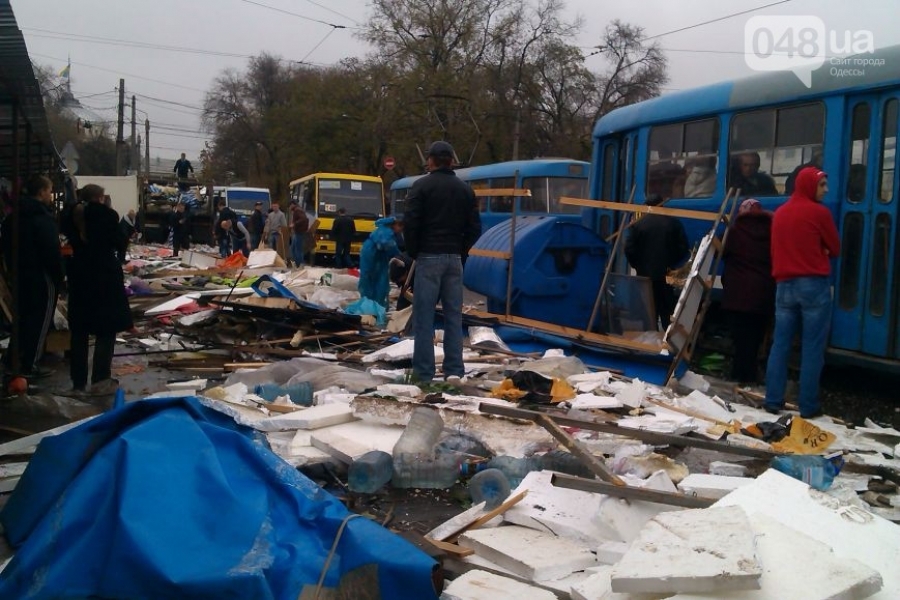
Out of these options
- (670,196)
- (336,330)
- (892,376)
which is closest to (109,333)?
(336,330)

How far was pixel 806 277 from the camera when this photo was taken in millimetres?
6996

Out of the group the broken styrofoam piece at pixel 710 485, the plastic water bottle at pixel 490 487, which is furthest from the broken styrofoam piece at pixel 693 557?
the plastic water bottle at pixel 490 487

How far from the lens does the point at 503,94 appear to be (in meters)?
42.9

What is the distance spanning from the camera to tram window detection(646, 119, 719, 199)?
32.7 ft

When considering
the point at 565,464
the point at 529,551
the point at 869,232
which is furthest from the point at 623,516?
the point at 869,232

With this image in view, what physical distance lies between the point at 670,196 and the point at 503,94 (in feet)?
110

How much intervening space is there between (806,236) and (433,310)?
3.13 metres

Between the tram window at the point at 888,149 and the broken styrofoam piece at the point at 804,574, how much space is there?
5.24m

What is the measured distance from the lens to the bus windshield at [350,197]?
25.8 meters

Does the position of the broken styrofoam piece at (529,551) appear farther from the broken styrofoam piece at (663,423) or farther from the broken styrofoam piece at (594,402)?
the broken styrofoam piece at (594,402)

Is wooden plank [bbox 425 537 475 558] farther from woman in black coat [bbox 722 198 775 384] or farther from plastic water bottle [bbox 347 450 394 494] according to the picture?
woman in black coat [bbox 722 198 775 384]

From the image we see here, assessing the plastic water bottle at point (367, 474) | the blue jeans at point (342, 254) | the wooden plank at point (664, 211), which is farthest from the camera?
the blue jeans at point (342, 254)

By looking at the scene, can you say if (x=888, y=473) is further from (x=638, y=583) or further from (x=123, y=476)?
(x=123, y=476)

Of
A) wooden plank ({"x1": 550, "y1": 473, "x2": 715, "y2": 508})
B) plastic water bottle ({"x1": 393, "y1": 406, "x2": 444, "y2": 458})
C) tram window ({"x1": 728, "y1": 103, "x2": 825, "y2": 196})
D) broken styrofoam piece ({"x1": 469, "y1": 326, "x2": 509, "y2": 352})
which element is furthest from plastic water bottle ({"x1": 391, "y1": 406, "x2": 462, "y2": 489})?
tram window ({"x1": 728, "y1": 103, "x2": 825, "y2": 196})
